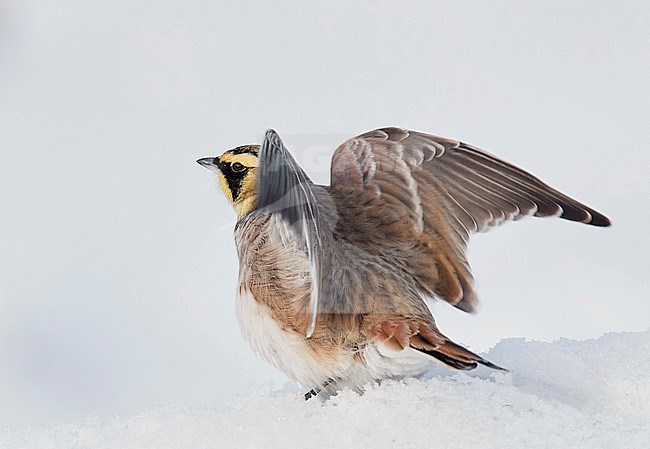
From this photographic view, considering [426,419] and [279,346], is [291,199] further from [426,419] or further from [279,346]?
[426,419]

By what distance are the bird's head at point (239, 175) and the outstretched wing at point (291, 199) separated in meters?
0.23

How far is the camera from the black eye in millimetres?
2195

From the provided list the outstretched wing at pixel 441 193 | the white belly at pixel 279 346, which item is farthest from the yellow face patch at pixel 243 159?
the white belly at pixel 279 346

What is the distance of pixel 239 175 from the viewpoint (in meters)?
2.20

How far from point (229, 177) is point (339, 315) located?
0.54 metres

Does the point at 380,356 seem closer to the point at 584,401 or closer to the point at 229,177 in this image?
the point at 584,401

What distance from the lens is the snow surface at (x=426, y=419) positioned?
1756mm

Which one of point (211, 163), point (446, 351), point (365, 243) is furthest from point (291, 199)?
point (211, 163)

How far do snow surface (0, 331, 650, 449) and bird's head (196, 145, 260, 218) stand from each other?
48 centimetres

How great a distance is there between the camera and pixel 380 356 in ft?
6.06

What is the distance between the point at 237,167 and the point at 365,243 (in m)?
0.41

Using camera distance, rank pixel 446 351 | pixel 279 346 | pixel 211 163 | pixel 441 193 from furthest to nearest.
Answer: pixel 211 163, pixel 441 193, pixel 279 346, pixel 446 351

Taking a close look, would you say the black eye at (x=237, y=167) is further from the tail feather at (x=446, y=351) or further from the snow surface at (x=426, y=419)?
the tail feather at (x=446, y=351)

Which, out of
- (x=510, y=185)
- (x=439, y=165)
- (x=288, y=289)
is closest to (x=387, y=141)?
(x=439, y=165)
